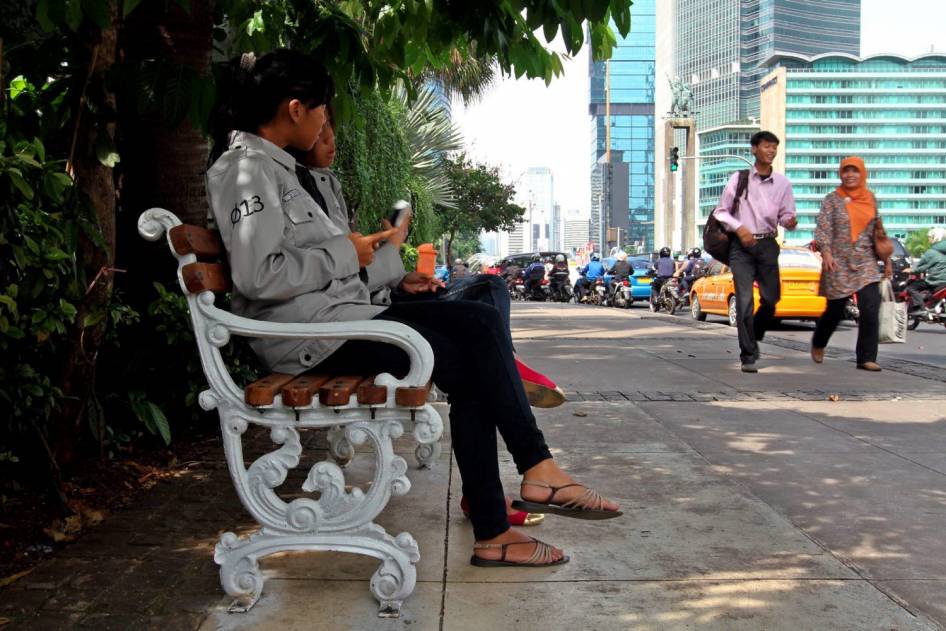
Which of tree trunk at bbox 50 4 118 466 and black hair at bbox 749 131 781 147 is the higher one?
black hair at bbox 749 131 781 147

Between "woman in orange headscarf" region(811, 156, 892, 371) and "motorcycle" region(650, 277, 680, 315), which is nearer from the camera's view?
"woman in orange headscarf" region(811, 156, 892, 371)

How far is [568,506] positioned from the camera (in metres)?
3.07

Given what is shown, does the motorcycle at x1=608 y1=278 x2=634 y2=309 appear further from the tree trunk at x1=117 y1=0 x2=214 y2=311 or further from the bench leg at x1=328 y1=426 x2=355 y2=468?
the bench leg at x1=328 y1=426 x2=355 y2=468

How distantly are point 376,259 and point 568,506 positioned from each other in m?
1.03

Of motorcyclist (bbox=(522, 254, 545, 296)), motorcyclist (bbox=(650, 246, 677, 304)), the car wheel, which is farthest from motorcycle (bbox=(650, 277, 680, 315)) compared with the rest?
motorcyclist (bbox=(522, 254, 545, 296))

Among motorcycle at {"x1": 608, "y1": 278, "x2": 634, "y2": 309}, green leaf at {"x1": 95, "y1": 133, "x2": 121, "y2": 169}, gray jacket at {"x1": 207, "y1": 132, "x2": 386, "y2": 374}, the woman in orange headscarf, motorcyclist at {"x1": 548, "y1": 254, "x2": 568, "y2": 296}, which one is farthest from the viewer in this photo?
motorcyclist at {"x1": 548, "y1": 254, "x2": 568, "y2": 296}

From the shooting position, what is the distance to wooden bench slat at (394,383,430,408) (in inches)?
107

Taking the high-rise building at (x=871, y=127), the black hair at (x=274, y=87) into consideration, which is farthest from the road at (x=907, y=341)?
the high-rise building at (x=871, y=127)

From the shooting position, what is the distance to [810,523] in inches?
143

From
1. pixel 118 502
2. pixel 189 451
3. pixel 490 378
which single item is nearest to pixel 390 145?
pixel 189 451

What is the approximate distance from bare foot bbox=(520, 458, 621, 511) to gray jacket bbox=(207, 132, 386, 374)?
2.28ft

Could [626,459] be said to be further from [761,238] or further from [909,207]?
[909,207]

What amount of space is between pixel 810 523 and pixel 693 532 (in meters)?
0.47

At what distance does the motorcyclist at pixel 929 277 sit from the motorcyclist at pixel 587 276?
1642 cm
